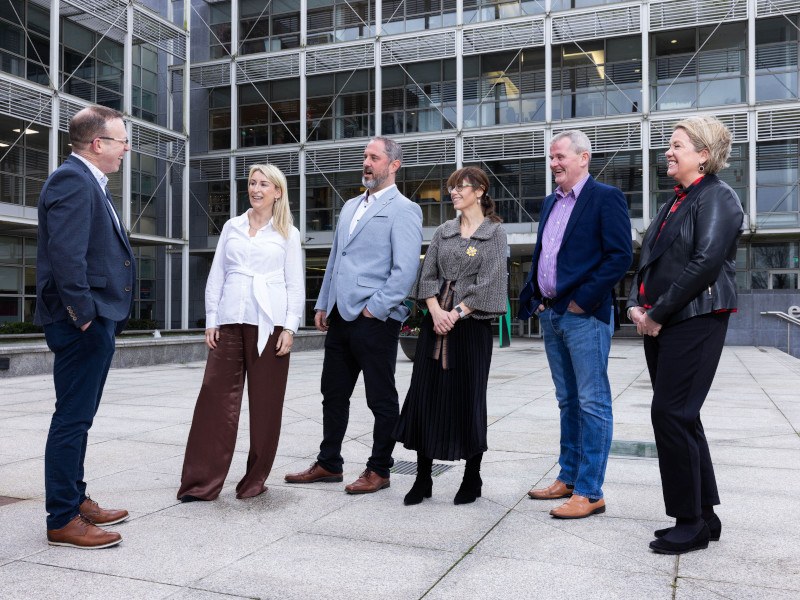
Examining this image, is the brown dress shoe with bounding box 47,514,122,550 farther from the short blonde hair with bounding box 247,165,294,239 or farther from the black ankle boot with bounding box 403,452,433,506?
the short blonde hair with bounding box 247,165,294,239

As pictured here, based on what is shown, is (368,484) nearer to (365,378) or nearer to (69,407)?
(365,378)

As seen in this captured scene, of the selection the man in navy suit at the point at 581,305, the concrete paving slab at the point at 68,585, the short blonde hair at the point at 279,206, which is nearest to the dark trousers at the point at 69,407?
the concrete paving slab at the point at 68,585

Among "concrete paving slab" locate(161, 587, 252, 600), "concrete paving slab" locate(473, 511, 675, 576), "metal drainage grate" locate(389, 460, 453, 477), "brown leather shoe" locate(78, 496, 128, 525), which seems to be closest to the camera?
"concrete paving slab" locate(161, 587, 252, 600)

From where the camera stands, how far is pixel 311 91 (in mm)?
29406

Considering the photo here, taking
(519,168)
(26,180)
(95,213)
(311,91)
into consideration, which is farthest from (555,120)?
(95,213)

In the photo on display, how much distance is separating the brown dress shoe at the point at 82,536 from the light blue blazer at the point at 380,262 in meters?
1.65

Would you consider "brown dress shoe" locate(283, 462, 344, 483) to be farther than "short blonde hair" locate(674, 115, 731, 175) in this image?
Yes

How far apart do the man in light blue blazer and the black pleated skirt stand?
313mm

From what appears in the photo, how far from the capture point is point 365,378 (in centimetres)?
442

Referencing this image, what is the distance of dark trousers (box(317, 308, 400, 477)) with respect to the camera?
430cm

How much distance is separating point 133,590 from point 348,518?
1171mm

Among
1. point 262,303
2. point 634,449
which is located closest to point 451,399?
point 262,303

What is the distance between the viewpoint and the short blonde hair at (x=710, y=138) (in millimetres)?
3318

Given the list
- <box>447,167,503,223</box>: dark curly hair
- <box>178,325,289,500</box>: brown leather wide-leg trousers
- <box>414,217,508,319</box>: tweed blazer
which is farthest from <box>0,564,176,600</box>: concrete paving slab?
<box>447,167,503,223</box>: dark curly hair
